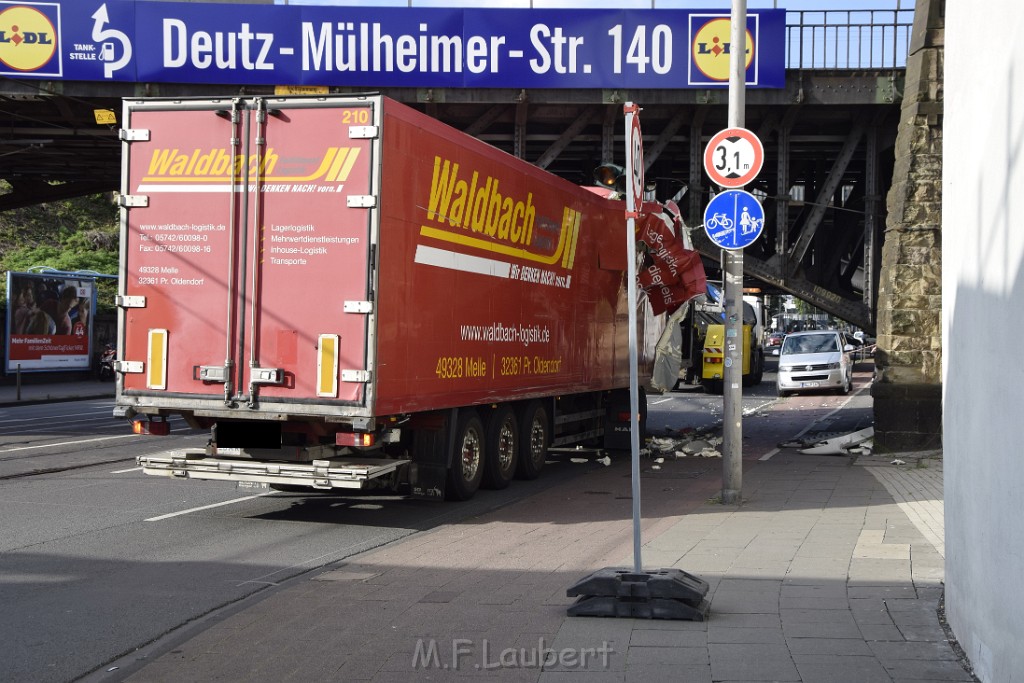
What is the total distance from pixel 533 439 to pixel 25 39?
44.1ft

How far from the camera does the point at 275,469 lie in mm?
10062

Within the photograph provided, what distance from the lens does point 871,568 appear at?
26.9 feet

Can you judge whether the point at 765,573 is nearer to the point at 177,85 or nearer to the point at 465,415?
the point at 465,415

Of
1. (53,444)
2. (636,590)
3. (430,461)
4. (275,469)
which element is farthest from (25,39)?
(636,590)

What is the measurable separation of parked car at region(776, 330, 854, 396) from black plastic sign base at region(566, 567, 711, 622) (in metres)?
25.7

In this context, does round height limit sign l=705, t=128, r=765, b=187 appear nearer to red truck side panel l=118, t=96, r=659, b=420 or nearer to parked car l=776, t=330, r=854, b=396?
red truck side panel l=118, t=96, r=659, b=420

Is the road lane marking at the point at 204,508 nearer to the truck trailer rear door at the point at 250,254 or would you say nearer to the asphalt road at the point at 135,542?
the asphalt road at the point at 135,542

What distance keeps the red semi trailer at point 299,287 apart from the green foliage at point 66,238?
101 feet

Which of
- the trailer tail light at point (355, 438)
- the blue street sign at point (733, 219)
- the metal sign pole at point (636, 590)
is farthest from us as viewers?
the blue street sign at point (733, 219)

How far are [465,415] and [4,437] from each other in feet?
33.5

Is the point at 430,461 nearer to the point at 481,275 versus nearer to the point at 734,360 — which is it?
the point at 481,275

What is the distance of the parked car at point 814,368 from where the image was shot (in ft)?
104

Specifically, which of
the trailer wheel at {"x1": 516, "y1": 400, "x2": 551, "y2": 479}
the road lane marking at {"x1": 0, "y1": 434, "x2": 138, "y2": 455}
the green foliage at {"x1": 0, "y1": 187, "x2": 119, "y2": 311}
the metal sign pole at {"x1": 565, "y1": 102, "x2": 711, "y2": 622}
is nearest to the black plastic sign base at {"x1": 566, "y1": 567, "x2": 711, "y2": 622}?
the metal sign pole at {"x1": 565, "y1": 102, "x2": 711, "y2": 622}

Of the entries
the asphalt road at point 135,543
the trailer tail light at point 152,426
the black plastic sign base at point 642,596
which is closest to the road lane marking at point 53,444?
the asphalt road at point 135,543
